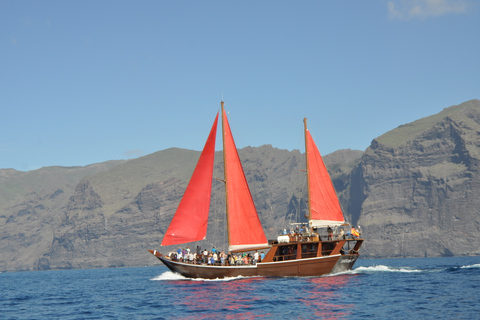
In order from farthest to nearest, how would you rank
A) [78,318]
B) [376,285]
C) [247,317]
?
[376,285]
[78,318]
[247,317]

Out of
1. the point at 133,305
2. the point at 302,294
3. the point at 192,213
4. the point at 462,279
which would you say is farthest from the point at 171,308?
the point at 462,279

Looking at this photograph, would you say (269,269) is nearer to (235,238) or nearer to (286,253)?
(286,253)

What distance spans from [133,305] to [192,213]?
15554 mm

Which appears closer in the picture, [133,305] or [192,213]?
[133,305]

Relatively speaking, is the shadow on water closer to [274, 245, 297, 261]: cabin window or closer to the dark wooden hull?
the dark wooden hull

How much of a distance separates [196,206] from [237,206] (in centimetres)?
397

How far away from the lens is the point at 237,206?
182 ft

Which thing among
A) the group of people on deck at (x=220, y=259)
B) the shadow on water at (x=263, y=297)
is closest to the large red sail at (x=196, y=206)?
the group of people on deck at (x=220, y=259)

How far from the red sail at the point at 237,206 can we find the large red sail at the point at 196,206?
1620mm

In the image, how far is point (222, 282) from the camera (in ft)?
169

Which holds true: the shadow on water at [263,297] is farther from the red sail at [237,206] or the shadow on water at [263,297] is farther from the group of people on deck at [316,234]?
the group of people on deck at [316,234]

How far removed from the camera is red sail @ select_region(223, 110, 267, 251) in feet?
182

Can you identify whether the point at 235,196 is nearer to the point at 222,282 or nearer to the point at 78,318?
the point at 222,282

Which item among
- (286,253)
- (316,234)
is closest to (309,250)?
(316,234)
